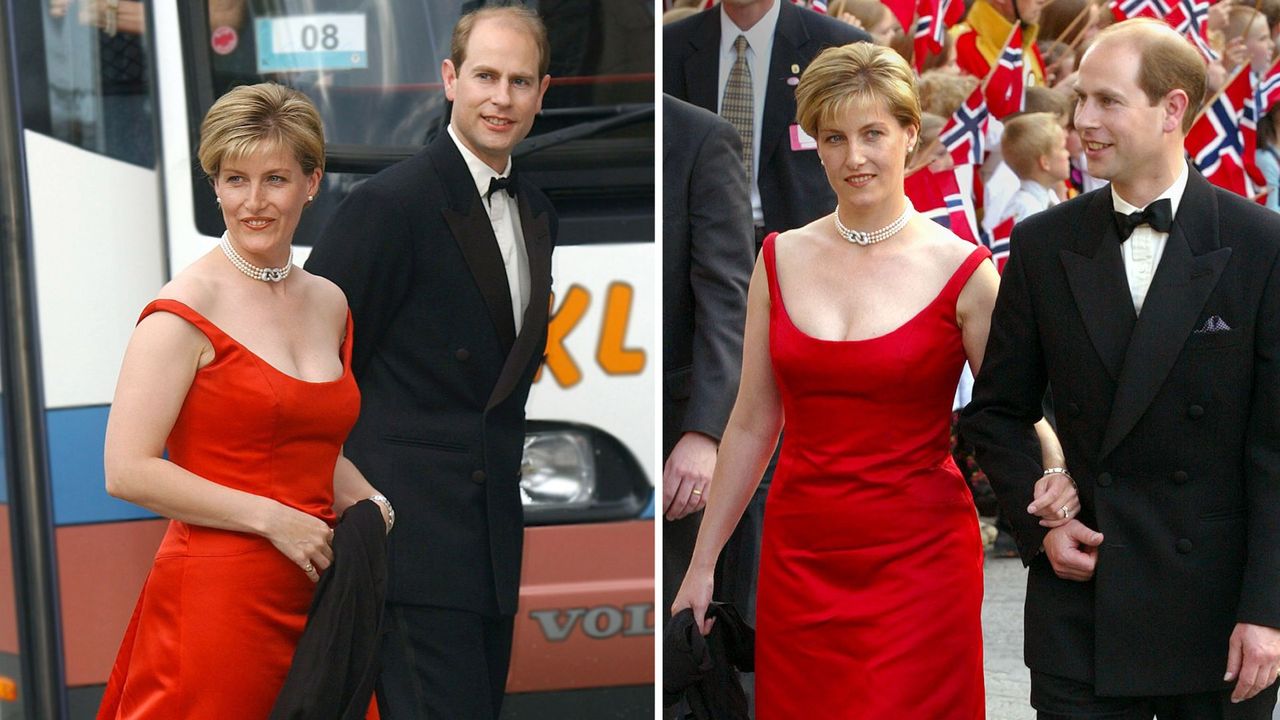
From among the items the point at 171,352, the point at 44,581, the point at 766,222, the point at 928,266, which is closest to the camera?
the point at 171,352

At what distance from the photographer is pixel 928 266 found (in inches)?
106

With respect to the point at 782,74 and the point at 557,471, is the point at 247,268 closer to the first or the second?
the point at 557,471

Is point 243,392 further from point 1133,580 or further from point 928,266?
point 1133,580

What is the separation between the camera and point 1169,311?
2.39 m

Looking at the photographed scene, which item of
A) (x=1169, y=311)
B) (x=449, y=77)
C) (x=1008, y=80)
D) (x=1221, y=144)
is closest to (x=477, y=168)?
(x=449, y=77)

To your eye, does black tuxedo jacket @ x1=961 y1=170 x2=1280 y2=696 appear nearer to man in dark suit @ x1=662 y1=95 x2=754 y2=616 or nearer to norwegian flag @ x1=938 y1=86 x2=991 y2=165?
man in dark suit @ x1=662 y1=95 x2=754 y2=616

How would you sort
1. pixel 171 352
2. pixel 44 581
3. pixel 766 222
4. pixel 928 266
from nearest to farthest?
pixel 171 352 → pixel 928 266 → pixel 44 581 → pixel 766 222

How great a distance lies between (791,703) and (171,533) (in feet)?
3.58

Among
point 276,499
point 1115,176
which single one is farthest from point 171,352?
point 1115,176

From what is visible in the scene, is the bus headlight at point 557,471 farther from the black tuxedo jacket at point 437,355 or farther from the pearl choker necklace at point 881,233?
the pearl choker necklace at point 881,233

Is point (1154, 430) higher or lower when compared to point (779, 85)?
lower

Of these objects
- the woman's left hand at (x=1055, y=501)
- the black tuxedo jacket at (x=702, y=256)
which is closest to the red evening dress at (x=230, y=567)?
the black tuxedo jacket at (x=702, y=256)

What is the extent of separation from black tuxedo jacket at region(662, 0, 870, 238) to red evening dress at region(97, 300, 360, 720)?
121cm

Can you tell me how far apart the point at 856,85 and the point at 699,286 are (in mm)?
607
